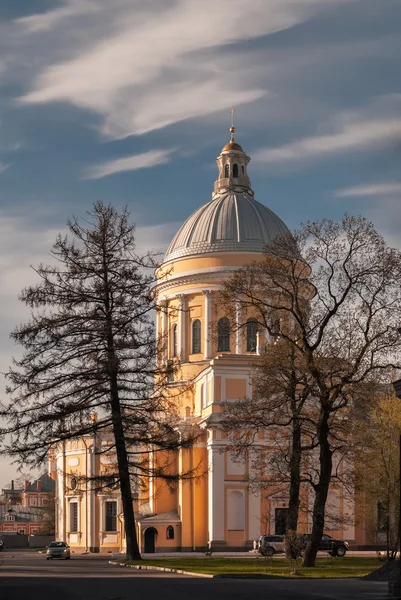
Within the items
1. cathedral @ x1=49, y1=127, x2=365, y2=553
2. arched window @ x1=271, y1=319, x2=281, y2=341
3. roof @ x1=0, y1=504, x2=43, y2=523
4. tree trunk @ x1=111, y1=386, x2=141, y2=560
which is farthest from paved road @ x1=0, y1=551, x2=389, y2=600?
roof @ x1=0, y1=504, x2=43, y2=523

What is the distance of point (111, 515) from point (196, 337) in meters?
14.1

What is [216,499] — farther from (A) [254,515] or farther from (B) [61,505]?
(B) [61,505]

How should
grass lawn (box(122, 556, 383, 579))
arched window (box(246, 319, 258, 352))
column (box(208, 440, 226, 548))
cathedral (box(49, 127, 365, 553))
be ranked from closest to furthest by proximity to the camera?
grass lawn (box(122, 556, 383, 579))
column (box(208, 440, 226, 548))
cathedral (box(49, 127, 365, 553))
arched window (box(246, 319, 258, 352))

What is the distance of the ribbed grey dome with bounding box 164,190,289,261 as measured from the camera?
77062 millimetres

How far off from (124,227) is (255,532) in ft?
90.3

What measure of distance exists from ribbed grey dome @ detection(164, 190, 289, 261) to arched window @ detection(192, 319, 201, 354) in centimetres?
495

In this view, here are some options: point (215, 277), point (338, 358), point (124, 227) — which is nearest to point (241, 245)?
point (215, 277)

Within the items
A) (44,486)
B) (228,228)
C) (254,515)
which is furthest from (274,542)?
(44,486)

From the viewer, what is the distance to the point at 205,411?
71.9 m

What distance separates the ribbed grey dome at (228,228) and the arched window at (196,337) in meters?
4.95

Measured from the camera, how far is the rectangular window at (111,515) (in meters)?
78.1

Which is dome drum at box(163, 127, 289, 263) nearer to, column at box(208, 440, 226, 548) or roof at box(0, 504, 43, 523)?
column at box(208, 440, 226, 548)

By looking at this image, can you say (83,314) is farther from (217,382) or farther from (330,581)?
(217,382)

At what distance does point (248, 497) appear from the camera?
225 ft
